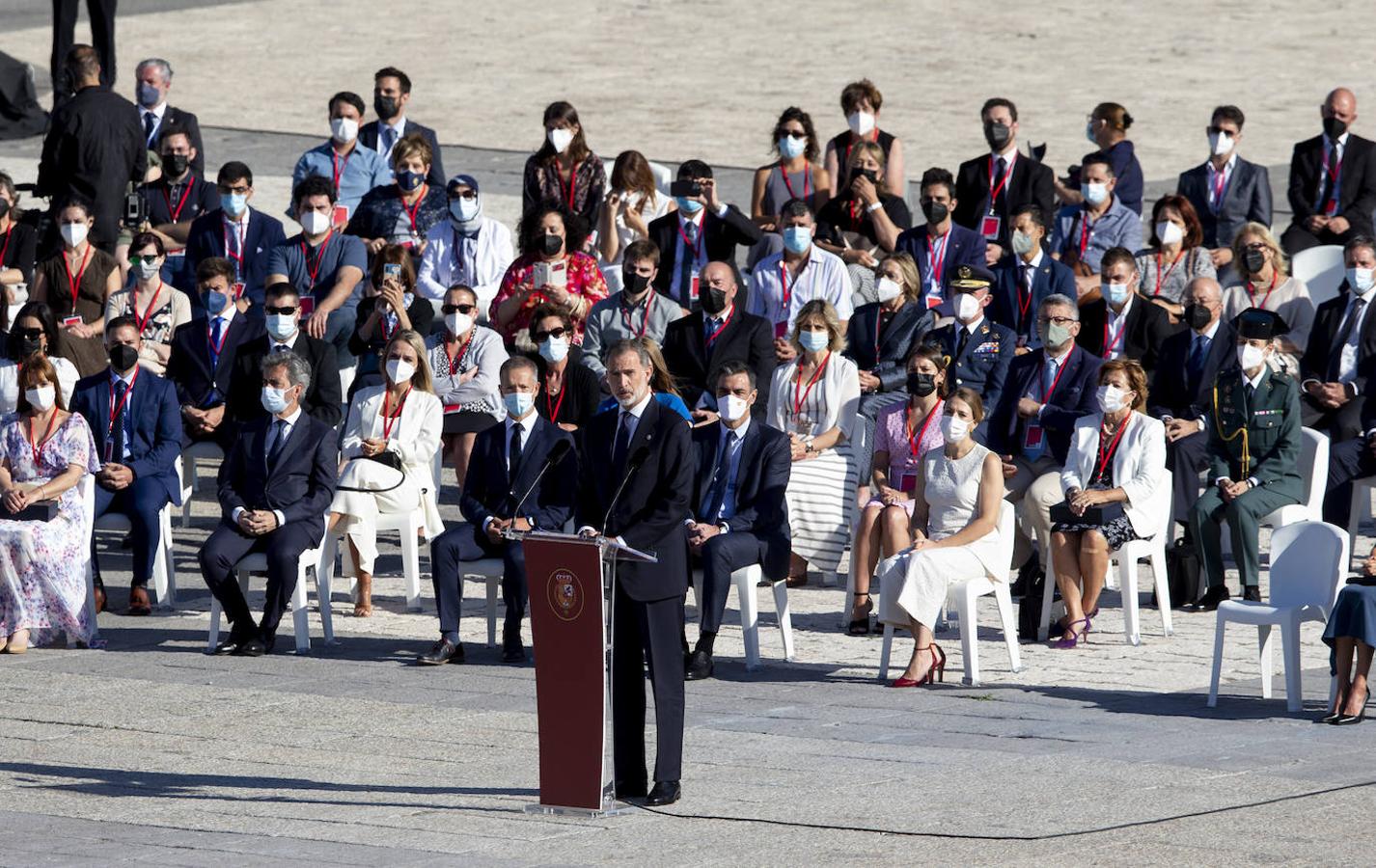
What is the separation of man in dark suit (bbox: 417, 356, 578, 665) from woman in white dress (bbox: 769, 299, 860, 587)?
5.82 ft

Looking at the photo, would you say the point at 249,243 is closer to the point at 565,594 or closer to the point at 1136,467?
the point at 1136,467

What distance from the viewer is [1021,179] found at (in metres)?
16.9

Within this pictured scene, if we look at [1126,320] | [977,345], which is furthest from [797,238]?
[1126,320]

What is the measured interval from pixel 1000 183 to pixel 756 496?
4.97 meters

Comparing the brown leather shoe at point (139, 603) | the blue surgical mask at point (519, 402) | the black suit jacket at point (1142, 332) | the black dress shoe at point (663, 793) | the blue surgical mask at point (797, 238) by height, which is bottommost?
the black dress shoe at point (663, 793)

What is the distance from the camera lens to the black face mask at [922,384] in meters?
13.2

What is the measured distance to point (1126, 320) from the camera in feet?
48.5

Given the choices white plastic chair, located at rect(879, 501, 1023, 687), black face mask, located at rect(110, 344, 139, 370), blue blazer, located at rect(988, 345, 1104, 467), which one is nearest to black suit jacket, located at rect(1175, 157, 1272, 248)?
blue blazer, located at rect(988, 345, 1104, 467)

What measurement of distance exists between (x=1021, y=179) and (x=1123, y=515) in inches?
178

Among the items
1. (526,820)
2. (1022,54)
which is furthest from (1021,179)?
(1022,54)

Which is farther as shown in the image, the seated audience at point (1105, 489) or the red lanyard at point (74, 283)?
the red lanyard at point (74, 283)

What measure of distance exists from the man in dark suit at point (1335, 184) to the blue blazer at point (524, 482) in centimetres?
653

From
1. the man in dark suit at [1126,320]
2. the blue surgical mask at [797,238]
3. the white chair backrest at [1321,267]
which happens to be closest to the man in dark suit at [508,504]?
the blue surgical mask at [797,238]

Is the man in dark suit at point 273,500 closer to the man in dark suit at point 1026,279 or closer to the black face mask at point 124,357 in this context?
the black face mask at point 124,357
